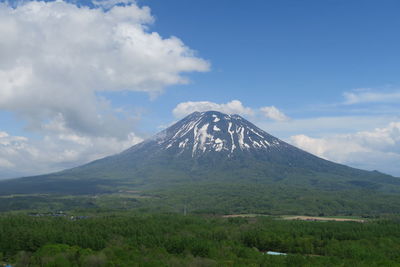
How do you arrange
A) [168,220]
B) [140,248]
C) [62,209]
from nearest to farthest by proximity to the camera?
[140,248], [168,220], [62,209]

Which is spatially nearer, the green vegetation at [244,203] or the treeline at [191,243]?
the treeline at [191,243]

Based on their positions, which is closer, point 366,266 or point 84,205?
point 366,266

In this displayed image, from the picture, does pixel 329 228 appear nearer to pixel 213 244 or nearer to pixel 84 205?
pixel 213 244

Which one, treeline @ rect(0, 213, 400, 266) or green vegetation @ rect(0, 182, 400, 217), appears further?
green vegetation @ rect(0, 182, 400, 217)

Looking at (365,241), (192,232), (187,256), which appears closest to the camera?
(187,256)

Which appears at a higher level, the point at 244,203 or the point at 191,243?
the point at 244,203

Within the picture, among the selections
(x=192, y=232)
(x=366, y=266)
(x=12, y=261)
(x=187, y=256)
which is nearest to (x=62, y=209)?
(x=192, y=232)

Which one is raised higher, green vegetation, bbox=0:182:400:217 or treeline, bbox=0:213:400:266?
green vegetation, bbox=0:182:400:217

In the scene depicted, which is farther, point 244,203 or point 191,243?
point 244,203
